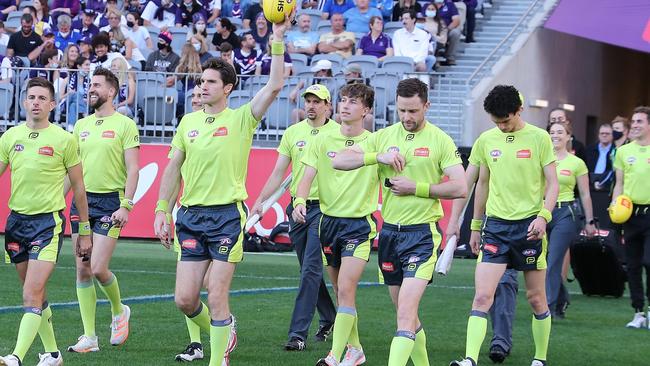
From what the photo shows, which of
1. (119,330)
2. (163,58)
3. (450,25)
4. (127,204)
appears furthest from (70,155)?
(450,25)

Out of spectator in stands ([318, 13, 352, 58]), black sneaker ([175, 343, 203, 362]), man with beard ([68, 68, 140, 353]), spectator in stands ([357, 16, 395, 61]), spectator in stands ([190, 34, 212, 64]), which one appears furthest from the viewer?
spectator in stands ([190, 34, 212, 64])

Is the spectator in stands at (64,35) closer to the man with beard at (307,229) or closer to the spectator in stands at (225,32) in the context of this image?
the spectator in stands at (225,32)

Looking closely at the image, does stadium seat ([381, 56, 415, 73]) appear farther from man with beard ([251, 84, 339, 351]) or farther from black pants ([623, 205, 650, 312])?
man with beard ([251, 84, 339, 351])

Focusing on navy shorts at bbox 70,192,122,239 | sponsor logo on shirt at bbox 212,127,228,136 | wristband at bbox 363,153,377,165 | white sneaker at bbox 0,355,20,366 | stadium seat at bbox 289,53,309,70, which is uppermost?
stadium seat at bbox 289,53,309,70

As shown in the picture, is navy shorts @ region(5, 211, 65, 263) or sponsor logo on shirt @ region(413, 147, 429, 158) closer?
sponsor logo on shirt @ region(413, 147, 429, 158)

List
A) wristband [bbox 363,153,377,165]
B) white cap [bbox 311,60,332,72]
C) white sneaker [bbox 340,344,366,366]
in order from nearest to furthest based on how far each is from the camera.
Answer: wristband [bbox 363,153,377,165], white sneaker [bbox 340,344,366,366], white cap [bbox 311,60,332,72]

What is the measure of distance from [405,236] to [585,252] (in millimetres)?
6879

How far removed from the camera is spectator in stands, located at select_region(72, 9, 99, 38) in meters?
24.4

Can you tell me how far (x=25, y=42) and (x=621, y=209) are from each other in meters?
14.1

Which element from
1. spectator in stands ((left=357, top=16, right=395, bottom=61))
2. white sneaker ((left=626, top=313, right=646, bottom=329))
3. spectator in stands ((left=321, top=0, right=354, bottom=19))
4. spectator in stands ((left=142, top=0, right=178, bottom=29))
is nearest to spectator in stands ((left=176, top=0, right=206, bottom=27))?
spectator in stands ((left=142, top=0, right=178, bottom=29))

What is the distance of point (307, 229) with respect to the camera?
450 inches

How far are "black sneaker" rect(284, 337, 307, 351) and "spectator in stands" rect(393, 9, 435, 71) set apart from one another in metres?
11.7

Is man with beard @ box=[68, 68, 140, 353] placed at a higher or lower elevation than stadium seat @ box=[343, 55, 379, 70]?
lower

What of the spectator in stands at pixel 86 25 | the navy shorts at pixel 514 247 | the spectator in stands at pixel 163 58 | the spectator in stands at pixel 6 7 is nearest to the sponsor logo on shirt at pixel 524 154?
the navy shorts at pixel 514 247
